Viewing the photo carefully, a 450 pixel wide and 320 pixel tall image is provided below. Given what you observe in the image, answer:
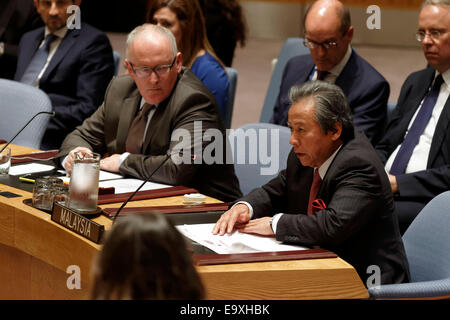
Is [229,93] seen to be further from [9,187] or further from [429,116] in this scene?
[9,187]

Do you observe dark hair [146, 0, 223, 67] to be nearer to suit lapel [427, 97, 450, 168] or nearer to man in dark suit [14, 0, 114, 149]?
man in dark suit [14, 0, 114, 149]

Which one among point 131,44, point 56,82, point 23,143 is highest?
point 131,44

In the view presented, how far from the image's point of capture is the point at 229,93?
451 cm

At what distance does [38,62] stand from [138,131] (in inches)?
69.4

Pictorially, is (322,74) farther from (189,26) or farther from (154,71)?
(154,71)

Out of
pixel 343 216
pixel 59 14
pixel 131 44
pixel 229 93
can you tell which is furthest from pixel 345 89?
pixel 59 14

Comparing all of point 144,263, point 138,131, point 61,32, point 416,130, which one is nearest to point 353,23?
point 61,32

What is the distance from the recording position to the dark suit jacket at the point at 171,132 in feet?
10.1

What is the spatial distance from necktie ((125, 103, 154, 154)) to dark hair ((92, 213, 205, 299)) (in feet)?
7.16

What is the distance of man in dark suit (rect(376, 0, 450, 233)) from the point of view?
3.33 m

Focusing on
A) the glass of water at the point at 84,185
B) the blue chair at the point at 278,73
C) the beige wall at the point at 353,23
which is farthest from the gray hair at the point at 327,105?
the beige wall at the point at 353,23

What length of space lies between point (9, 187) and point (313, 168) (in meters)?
1.23

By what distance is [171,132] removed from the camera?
323cm

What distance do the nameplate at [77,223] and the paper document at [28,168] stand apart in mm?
698
